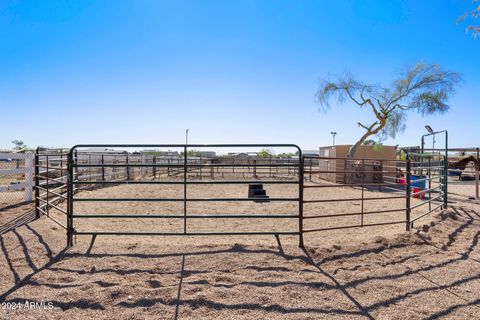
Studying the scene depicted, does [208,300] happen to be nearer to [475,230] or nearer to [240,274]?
[240,274]

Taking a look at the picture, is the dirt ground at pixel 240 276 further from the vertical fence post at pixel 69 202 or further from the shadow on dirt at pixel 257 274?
the vertical fence post at pixel 69 202

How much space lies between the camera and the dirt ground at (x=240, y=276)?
2.54 meters

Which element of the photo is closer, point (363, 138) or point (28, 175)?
point (28, 175)

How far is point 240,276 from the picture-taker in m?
3.15

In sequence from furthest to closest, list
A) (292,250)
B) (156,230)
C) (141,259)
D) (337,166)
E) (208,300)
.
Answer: (337,166), (156,230), (292,250), (141,259), (208,300)

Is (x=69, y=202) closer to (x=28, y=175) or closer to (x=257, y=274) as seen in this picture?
(x=257, y=274)

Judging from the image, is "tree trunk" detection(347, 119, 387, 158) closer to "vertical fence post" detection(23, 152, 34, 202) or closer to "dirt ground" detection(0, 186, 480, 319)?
"dirt ground" detection(0, 186, 480, 319)

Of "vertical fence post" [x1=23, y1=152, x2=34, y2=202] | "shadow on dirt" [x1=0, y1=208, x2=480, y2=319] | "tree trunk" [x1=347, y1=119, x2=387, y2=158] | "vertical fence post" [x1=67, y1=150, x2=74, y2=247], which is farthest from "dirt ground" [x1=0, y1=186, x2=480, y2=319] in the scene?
"tree trunk" [x1=347, y1=119, x2=387, y2=158]

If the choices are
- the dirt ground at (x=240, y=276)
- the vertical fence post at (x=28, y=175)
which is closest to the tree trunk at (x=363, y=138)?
the dirt ground at (x=240, y=276)

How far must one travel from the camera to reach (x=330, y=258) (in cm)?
369

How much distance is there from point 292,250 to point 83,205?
18.3ft

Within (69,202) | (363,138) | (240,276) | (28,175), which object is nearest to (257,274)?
(240,276)

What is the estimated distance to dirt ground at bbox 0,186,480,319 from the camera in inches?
99.9

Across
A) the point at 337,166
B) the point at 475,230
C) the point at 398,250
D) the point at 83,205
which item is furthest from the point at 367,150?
the point at 83,205
